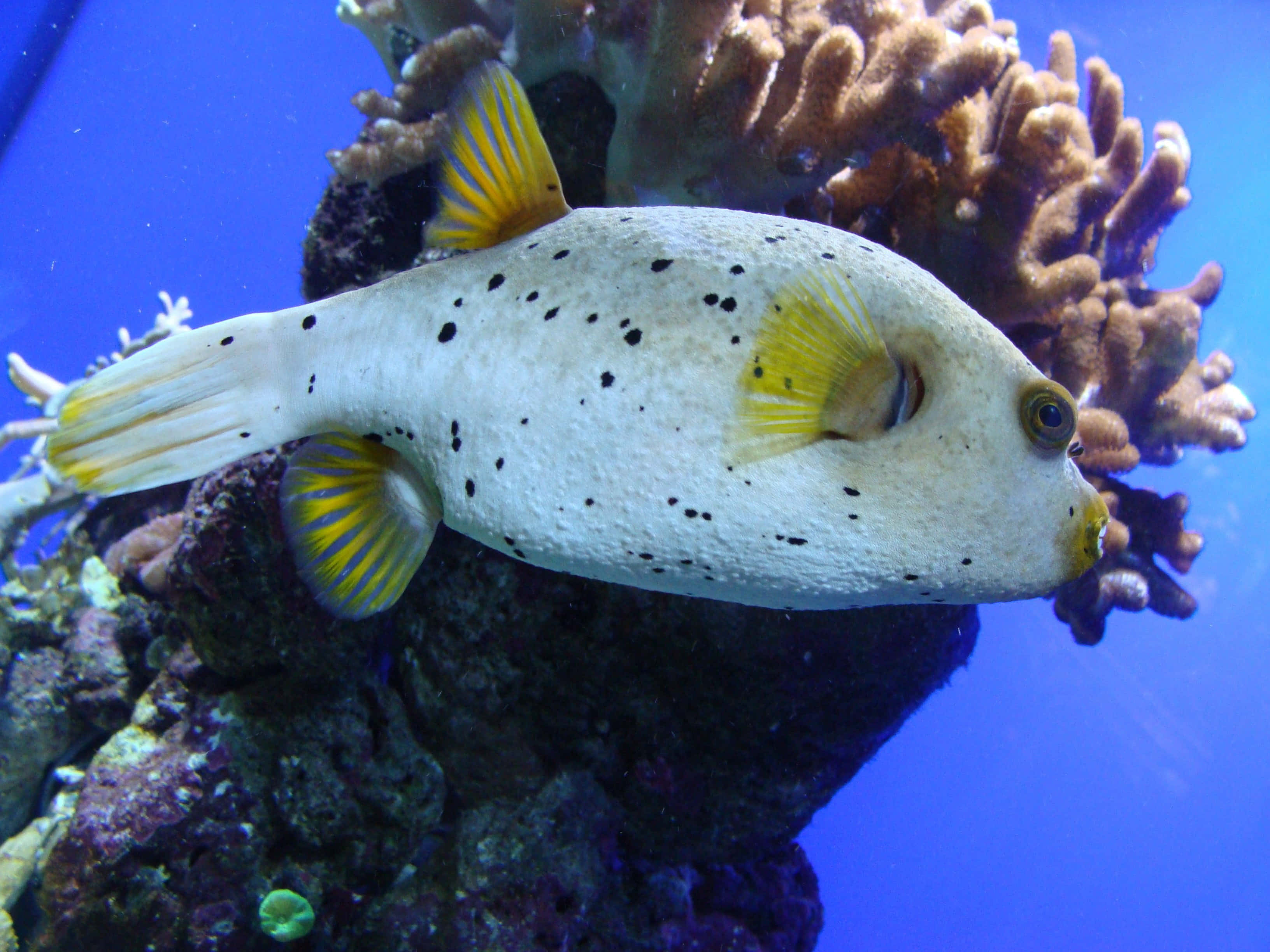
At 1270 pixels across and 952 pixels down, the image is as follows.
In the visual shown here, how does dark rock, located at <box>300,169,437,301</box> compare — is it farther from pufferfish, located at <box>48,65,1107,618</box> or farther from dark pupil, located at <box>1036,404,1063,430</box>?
dark pupil, located at <box>1036,404,1063,430</box>

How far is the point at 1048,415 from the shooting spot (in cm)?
98

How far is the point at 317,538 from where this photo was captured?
129 centimetres

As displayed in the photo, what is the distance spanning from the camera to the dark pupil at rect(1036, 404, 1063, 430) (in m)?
0.97

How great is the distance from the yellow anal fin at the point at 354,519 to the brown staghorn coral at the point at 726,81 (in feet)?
4.24

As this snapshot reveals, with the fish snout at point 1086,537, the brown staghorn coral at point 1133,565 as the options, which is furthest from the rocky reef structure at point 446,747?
the fish snout at point 1086,537

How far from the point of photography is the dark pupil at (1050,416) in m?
→ 0.97

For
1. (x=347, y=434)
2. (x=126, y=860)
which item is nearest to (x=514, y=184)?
(x=347, y=434)

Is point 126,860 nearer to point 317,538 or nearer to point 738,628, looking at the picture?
point 317,538

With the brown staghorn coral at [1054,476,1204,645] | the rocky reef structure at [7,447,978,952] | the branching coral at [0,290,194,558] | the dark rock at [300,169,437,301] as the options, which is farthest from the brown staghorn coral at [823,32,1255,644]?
the branching coral at [0,290,194,558]

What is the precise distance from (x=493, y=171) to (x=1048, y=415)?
1092mm

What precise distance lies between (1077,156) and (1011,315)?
0.58 meters

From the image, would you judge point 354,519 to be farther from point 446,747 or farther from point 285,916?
point 285,916

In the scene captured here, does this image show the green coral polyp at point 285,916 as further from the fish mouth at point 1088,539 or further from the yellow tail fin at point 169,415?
the fish mouth at point 1088,539

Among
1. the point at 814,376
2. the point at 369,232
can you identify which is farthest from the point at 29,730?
the point at 814,376
